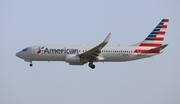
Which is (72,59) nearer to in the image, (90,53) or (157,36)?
(90,53)

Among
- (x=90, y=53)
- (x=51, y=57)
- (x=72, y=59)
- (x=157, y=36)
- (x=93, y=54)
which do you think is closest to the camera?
(x=90, y=53)

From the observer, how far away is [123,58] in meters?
74.5

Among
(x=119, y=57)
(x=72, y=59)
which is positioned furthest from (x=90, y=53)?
(x=119, y=57)

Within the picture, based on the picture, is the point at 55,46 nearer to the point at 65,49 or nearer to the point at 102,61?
the point at 65,49

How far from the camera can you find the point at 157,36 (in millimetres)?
77625

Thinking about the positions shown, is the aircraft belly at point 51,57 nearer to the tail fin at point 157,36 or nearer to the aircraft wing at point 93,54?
the aircraft wing at point 93,54

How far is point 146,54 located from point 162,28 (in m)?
6.77

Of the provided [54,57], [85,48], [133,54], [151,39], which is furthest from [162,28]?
[54,57]

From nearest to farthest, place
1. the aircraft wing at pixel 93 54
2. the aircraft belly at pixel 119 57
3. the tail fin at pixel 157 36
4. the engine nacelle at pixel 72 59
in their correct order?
the aircraft wing at pixel 93 54 < the engine nacelle at pixel 72 59 < the aircraft belly at pixel 119 57 < the tail fin at pixel 157 36

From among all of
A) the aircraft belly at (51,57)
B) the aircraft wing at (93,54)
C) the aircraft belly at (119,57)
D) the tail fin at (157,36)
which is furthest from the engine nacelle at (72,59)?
the tail fin at (157,36)

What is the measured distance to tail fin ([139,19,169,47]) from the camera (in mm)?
76625

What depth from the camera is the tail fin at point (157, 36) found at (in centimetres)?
7662

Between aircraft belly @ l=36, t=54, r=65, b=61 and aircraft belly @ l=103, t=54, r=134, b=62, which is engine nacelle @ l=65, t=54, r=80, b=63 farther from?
aircraft belly @ l=103, t=54, r=134, b=62

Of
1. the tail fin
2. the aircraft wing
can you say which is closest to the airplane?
the aircraft wing
